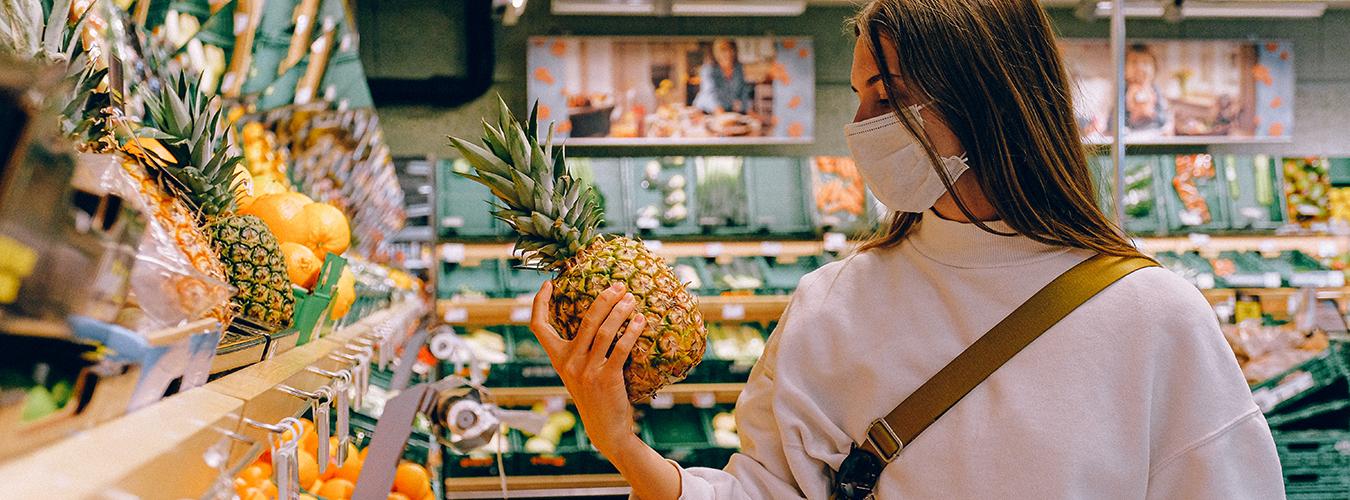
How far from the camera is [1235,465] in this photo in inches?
45.3

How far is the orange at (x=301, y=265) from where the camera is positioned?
1428mm

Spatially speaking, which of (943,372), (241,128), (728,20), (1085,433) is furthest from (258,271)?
(728,20)

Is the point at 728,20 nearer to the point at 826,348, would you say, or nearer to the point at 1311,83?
the point at 1311,83

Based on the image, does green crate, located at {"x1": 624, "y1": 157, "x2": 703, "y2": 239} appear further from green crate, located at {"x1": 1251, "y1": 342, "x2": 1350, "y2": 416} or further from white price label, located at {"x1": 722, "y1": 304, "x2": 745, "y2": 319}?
green crate, located at {"x1": 1251, "y1": 342, "x2": 1350, "y2": 416}

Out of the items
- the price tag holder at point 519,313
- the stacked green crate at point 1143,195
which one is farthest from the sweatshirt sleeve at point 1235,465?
the stacked green crate at point 1143,195

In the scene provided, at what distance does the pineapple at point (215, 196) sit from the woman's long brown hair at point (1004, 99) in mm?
851

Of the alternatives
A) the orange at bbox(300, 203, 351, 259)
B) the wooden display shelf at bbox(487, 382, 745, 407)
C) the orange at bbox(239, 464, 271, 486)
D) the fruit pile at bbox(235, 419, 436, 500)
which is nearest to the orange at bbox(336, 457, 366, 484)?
the fruit pile at bbox(235, 419, 436, 500)

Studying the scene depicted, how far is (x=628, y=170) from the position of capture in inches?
222

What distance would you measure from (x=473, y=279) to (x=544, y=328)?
13.2ft

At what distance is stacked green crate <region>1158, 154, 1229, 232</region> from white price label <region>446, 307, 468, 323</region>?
4293 millimetres

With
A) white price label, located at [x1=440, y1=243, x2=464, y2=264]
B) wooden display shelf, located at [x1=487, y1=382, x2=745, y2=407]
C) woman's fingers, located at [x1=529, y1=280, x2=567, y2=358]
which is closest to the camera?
woman's fingers, located at [x1=529, y1=280, x2=567, y2=358]

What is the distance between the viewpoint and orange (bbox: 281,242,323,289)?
143cm

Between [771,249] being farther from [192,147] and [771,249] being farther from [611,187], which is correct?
[192,147]

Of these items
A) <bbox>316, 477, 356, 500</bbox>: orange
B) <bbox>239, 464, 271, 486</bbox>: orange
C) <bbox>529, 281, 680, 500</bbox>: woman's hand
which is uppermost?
<bbox>529, 281, 680, 500</bbox>: woman's hand
